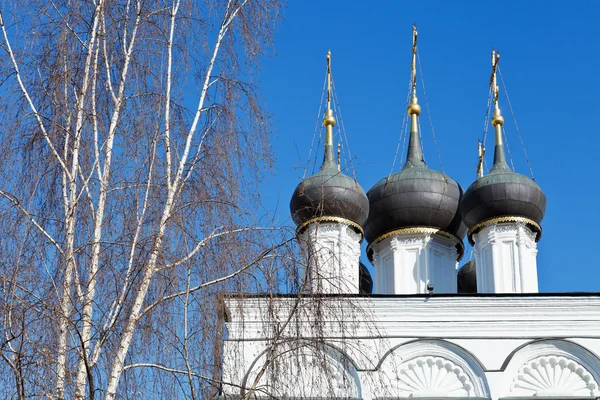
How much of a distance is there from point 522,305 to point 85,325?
770cm

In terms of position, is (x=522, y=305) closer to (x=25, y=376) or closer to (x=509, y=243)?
(x=509, y=243)

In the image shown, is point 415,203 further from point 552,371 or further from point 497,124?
point 552,371

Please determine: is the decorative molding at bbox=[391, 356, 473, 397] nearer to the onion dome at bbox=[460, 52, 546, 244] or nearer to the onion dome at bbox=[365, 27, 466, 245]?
the onion dome at bbox=[460, 52, 546, 244]

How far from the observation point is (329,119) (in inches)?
655

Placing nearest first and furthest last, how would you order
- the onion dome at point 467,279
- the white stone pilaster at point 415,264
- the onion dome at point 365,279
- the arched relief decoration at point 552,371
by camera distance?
the arched relief decoration at point 552,371 → the white stone pilaster at point 415,264 → the onion dome at point 365,279 → the onion dome at point 467,279

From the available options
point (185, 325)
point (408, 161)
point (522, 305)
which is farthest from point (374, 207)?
point (185, 325)

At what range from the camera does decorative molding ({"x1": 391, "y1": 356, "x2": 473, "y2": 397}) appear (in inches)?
489

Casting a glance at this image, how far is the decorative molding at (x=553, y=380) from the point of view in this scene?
40.4ft

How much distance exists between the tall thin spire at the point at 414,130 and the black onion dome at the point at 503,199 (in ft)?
4.29

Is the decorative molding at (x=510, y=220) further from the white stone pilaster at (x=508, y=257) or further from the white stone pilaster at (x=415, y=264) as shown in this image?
the white stone pilaster at (x=415, y=264)

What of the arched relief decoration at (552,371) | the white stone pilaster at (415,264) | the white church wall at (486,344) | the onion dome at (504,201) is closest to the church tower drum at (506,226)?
the onion dome at (504,201)

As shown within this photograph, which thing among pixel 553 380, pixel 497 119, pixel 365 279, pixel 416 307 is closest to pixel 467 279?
pixel 365 279

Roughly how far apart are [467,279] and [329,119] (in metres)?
3.38

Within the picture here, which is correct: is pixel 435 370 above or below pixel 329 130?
below
